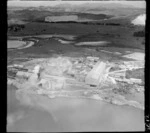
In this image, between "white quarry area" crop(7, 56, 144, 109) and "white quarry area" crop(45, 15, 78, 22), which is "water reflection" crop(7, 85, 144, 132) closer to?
"white quarry area" crop(7, 56, 144, 109)

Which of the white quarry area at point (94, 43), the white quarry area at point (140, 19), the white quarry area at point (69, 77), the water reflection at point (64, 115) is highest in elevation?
the white quarry area at point (140, 19)

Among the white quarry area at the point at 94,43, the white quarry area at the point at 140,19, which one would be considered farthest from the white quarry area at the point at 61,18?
the white quarry area at the point at 140,19

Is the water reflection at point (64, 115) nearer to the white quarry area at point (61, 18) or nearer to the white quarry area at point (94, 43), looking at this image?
the white quarry area at point (94, 43)

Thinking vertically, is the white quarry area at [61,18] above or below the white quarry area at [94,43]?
above

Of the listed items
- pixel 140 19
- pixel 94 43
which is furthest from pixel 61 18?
pixel 140 19

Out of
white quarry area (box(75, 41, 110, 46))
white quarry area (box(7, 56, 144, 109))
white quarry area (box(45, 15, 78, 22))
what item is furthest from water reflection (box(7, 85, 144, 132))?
white quarry area (box(45, 15, 78, 22))

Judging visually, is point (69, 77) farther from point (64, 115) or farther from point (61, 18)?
point (61, 18)
